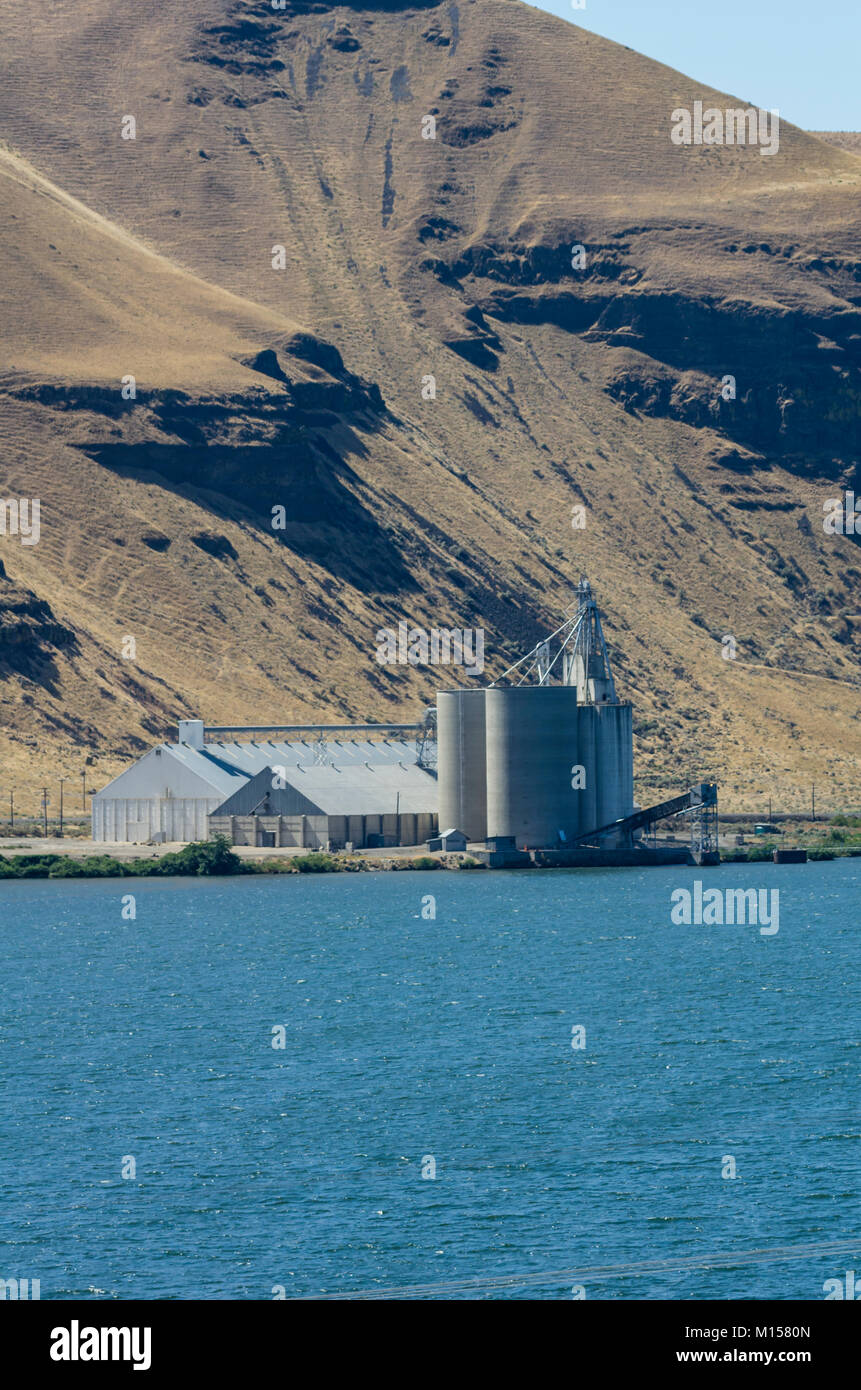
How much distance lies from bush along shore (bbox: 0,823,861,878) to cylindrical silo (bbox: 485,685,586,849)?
3273 millimetres

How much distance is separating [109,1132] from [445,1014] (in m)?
20.8

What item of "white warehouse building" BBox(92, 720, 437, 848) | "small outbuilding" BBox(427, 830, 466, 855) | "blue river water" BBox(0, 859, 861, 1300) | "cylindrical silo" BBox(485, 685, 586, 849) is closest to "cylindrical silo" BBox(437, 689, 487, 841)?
"small outbuilding" BBox(427, 830, 466, 855)

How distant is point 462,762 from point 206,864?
14.2 metres

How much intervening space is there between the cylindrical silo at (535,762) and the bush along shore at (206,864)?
3.27 m

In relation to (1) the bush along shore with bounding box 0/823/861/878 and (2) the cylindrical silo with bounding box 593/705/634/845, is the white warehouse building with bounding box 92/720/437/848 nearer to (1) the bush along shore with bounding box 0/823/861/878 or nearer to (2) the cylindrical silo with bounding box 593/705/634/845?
(1) the bush along shore with bounding box 0/823/861/878

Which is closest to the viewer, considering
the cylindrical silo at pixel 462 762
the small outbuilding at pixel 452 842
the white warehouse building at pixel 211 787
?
the cylindrical silo at pixel 462 762

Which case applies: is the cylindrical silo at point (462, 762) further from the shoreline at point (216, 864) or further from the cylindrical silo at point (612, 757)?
the cylindrical silo at point (612, 757)

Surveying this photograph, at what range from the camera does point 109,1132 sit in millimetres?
44688

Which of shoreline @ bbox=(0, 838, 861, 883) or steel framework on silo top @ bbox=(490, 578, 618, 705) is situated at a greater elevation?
steel framework on silo top @ bbox=(490, 578, 618, 705)

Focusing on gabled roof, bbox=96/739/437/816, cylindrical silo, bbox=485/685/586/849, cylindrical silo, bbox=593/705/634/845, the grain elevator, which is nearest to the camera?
cylindrical silo, bbox=485/685/586/849

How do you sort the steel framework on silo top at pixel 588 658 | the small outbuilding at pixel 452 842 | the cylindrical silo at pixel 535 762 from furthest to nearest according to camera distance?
1. the steel framework on silo top at pixel 588 658
2. the small outbuilding at pixel 452 842
3. the cylindrical silo at pixel 535 762

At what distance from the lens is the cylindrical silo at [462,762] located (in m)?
117

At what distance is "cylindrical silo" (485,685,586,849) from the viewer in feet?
375

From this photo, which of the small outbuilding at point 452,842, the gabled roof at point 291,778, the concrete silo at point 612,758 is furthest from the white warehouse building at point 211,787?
the concrete silo at point 612,758
